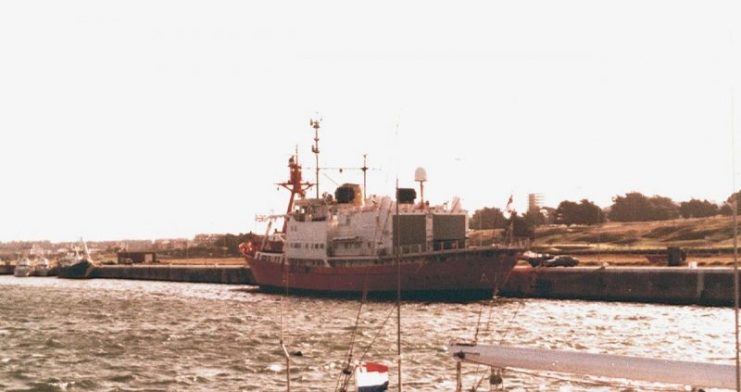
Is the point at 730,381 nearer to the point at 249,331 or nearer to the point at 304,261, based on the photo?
the point at 249,331

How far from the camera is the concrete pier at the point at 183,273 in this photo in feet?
308

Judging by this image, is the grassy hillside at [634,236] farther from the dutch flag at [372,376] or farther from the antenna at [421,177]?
the dutch flag at [372,376]

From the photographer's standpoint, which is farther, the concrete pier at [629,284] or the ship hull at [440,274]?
the ship hull at [440,274]

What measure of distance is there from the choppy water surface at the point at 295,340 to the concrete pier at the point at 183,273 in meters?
38.5

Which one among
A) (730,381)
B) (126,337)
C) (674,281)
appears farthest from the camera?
(674,281)

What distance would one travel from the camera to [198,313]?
1898 inches

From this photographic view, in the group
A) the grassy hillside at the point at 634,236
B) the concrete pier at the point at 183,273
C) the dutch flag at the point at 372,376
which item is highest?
the grassy hillside at the point at 634,236

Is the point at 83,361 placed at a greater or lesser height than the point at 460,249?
lesser

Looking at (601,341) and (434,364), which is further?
(601,341)

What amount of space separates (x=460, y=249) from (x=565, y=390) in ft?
112

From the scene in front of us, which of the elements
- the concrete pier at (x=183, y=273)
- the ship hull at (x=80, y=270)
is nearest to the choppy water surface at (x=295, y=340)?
the concrete pier at (x=183, y=273)

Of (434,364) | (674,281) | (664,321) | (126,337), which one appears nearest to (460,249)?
(674,281)

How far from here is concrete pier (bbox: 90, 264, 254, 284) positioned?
93.9 m

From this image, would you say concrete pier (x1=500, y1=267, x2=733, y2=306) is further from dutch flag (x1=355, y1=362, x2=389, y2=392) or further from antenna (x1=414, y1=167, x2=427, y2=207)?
dutch flag (x1=355, y1=362, x2=389, y2=392)
